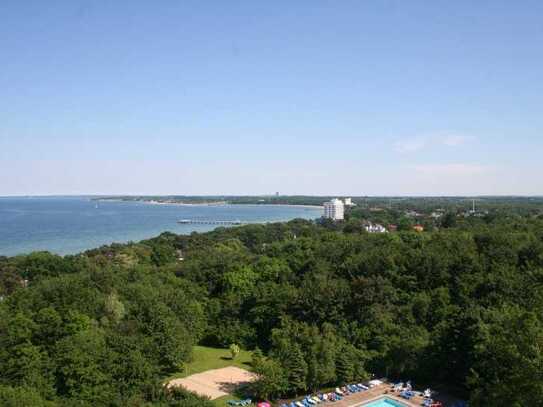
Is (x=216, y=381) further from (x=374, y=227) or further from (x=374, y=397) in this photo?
(x=374, y=227)

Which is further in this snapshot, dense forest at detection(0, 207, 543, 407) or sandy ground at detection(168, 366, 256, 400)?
sandy ground at detection(168, 366, 256, 400)

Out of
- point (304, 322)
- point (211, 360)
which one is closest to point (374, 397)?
point (304, 322)

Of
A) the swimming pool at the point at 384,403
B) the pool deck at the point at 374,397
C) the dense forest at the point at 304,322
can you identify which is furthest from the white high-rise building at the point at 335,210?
the swimming pool at the point at 384,403

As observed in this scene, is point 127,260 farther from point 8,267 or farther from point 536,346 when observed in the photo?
point 536,346

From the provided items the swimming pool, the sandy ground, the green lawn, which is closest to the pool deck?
the swimming pool

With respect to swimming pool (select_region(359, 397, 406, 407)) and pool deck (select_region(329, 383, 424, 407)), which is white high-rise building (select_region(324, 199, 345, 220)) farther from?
swimming pool (select_region(359, 397, 406, 407))

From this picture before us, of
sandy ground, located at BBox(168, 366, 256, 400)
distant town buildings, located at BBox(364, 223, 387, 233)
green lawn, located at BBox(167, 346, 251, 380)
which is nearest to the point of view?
sandy ground, located at BBox(168, 366, 256, 400)

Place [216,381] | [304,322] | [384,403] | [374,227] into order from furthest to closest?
1. [374,227]
2. [304,322]
3. [216,381]
4. [384,403]
